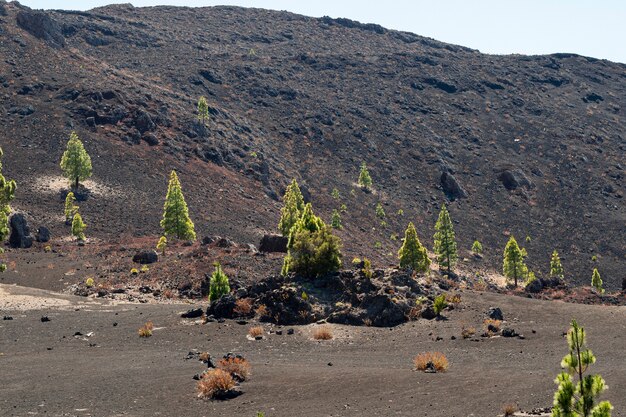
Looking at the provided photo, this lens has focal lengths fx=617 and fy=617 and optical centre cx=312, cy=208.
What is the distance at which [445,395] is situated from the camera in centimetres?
1914

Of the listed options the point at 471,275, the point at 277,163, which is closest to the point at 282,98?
the point at 277,163

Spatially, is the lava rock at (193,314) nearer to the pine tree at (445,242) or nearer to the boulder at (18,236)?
the boulder at (18,236)

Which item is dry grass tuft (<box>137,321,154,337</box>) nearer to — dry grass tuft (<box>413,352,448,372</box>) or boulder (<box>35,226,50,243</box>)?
dry grass tuft (<box>413,352,448,372</box>)

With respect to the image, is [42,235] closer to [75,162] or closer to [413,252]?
[75,162]

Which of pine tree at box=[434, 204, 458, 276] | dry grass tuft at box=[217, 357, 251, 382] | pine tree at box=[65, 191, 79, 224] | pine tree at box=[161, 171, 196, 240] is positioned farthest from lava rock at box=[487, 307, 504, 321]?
pine tree at box=[65, 191, 79, 224]

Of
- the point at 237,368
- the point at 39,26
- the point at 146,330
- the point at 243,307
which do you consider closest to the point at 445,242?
the point at 243,307

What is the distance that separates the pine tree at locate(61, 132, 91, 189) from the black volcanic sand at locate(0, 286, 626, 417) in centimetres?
5085

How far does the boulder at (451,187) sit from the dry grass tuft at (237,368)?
104 m

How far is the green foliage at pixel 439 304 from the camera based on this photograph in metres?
32.4

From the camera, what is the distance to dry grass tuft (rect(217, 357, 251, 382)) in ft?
70.5

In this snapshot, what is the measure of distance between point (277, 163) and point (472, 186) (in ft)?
135

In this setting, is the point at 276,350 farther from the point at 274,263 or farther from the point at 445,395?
the point at 274,263

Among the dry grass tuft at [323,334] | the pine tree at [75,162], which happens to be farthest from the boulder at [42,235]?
the dry grass tuft at [323,334]

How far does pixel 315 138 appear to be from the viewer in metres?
134
